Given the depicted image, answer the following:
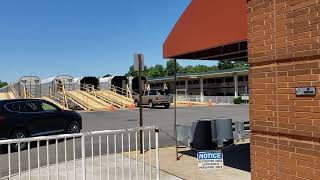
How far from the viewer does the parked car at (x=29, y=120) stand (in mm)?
15024

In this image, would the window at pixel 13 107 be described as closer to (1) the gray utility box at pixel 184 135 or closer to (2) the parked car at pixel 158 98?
(1) the gray utility box at pixel 184 135

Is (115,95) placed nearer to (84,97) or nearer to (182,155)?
(84,97)

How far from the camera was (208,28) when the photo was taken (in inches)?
332

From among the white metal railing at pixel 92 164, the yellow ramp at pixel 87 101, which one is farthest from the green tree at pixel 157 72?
the white metal railing at pixel 92 164

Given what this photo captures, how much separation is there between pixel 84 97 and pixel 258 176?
42796 mm

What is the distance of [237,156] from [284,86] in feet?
20.8

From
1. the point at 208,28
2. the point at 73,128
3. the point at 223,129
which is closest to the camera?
the point at 208,28

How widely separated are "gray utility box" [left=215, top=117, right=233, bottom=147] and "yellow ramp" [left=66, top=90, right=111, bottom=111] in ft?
104

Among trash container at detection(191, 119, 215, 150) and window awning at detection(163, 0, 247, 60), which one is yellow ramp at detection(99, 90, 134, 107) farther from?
window awning at detection(163, 0, 247, 60)

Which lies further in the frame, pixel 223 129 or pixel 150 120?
pixel 150 120

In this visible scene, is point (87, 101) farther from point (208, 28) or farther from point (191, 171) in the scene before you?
point (208, 28)

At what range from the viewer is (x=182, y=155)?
12.4m

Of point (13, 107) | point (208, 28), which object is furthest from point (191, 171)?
point (13, 107)

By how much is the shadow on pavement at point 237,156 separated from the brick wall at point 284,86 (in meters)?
3.79
